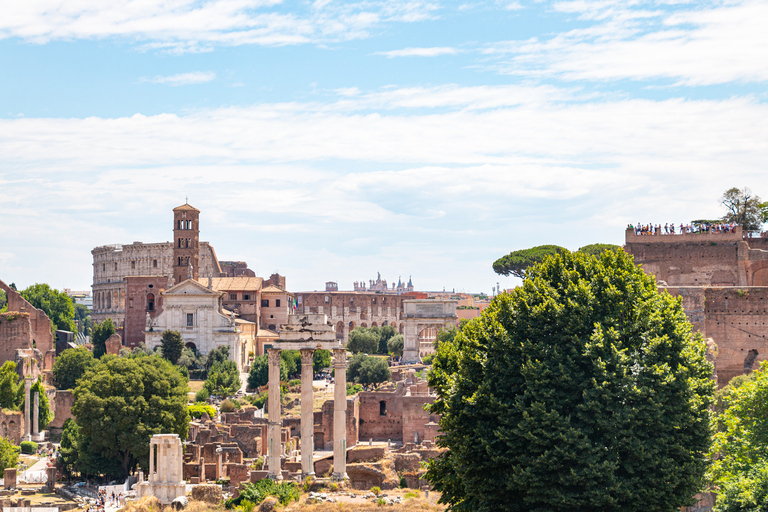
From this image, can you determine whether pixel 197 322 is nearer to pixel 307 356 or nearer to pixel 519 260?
pixel 519 260

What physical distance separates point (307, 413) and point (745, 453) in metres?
16.1

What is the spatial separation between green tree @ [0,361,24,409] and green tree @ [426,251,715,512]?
40258 millimetres

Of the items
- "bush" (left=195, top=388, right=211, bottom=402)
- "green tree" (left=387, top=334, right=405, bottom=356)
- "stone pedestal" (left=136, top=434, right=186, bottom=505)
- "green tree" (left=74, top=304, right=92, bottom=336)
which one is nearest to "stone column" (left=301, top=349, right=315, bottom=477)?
"stone pedestal" (left=136, top=434, right=186, bottom=505)

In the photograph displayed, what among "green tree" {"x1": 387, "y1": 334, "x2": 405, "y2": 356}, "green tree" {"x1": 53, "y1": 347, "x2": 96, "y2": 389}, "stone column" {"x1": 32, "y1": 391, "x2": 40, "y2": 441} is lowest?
Answer: "stone column" {"x1": 32, "y1": 391, "x2": 40, "y2": 441}

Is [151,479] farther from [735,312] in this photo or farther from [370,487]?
[735,312]

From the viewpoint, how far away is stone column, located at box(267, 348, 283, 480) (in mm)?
33156

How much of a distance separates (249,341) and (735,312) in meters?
48.9

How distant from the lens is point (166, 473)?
3428cm

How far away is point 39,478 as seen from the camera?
4459 cm

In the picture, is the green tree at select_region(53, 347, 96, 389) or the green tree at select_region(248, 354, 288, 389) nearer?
the green tree at select_region(53, 347, 96, 389)

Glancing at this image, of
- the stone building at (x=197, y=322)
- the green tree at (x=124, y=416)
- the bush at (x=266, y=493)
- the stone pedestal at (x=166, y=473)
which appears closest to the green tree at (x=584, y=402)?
the bush at (x=266, y=493)

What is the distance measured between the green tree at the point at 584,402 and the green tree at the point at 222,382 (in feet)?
144

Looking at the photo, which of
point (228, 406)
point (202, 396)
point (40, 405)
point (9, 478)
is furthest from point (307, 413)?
point (40, 405)

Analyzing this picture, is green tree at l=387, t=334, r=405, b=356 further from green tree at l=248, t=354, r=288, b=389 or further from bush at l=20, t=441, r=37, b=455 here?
bush at l=20, t=441, r=37, b=455
